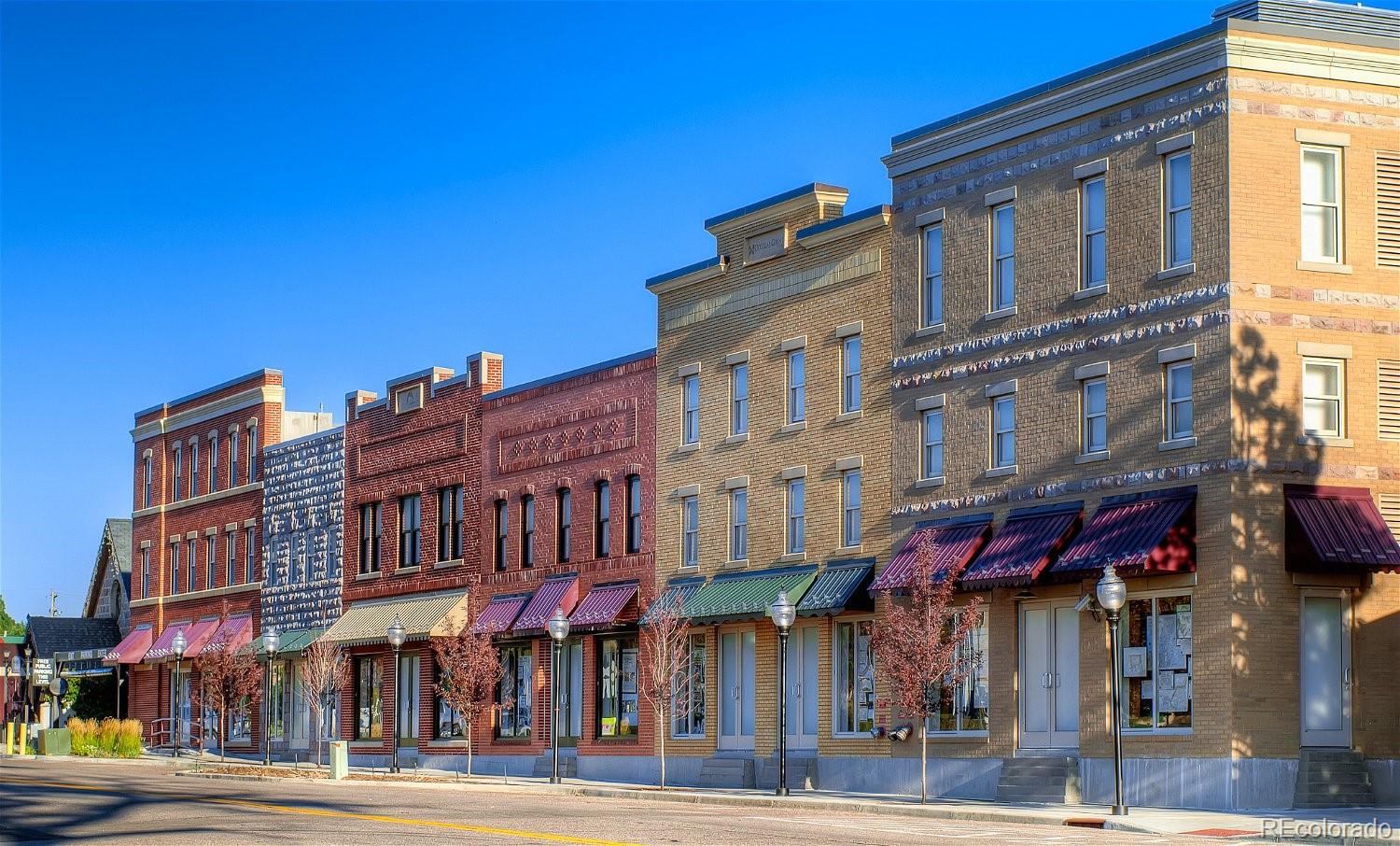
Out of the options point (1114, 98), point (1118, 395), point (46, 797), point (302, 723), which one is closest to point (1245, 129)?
point (1114, 98)

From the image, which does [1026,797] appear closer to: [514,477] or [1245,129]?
[1245,129]

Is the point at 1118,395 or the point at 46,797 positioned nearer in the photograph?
the point at 46,797

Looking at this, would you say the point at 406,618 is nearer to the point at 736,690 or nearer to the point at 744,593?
the point at 736,690

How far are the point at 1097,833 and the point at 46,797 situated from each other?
1668 cm

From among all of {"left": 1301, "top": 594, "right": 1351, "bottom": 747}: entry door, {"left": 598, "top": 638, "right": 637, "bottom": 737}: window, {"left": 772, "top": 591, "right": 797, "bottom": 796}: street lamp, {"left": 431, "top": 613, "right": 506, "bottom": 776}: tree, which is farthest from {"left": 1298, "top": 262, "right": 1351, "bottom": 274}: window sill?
{"left": 431, "top": 613, "right": 506, "bottom": 776}: tree

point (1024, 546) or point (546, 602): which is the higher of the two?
point (1024, 546)

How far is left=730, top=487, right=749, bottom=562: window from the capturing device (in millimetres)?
41906

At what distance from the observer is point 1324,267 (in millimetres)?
30750

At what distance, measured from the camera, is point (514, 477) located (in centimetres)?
4994

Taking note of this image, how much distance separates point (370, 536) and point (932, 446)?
25.4 meters

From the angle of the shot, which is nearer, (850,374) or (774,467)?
(850,374)

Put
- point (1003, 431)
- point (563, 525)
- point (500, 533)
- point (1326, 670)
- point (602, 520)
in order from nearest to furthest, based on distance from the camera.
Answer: point (1326, 670) < point (1003, 431) < point (602, 520) < point (563, 525) < point (500, 533)

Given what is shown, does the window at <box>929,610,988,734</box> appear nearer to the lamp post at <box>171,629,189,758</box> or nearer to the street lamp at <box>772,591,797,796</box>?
the street lamp at <box>772,591,797,796</box>

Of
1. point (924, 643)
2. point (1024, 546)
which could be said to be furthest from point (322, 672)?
point (1024, 546)
